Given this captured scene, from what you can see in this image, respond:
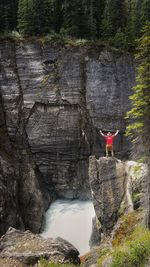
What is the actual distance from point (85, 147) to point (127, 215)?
50.2ft

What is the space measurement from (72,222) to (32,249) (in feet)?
51.8

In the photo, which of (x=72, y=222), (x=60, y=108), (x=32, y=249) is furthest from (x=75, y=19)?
(x=32, y=249)

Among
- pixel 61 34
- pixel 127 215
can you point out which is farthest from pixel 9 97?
pixel 127 215

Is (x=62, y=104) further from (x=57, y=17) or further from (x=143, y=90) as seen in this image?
(x=143, y=90)

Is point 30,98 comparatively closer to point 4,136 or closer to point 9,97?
point 9,97

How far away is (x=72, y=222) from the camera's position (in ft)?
102

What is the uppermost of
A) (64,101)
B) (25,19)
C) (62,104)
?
(25,19)

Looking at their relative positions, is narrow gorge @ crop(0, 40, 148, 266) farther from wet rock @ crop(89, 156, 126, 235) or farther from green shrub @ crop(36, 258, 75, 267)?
green shrub @ crop(36, 258, 75, 267)

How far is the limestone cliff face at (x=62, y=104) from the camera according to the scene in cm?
3350

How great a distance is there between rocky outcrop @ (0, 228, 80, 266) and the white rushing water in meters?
11.7

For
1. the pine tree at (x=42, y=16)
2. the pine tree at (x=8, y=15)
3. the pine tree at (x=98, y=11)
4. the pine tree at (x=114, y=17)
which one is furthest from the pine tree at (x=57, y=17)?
the pine tree at (x=114, y=17)

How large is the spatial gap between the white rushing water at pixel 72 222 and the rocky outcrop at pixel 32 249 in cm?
1173

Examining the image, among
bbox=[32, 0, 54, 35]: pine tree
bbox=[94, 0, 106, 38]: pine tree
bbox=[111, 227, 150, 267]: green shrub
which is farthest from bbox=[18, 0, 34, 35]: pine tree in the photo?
bbox=[111, 227, 150, 267]: green shrub

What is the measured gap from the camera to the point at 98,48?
33.9m
